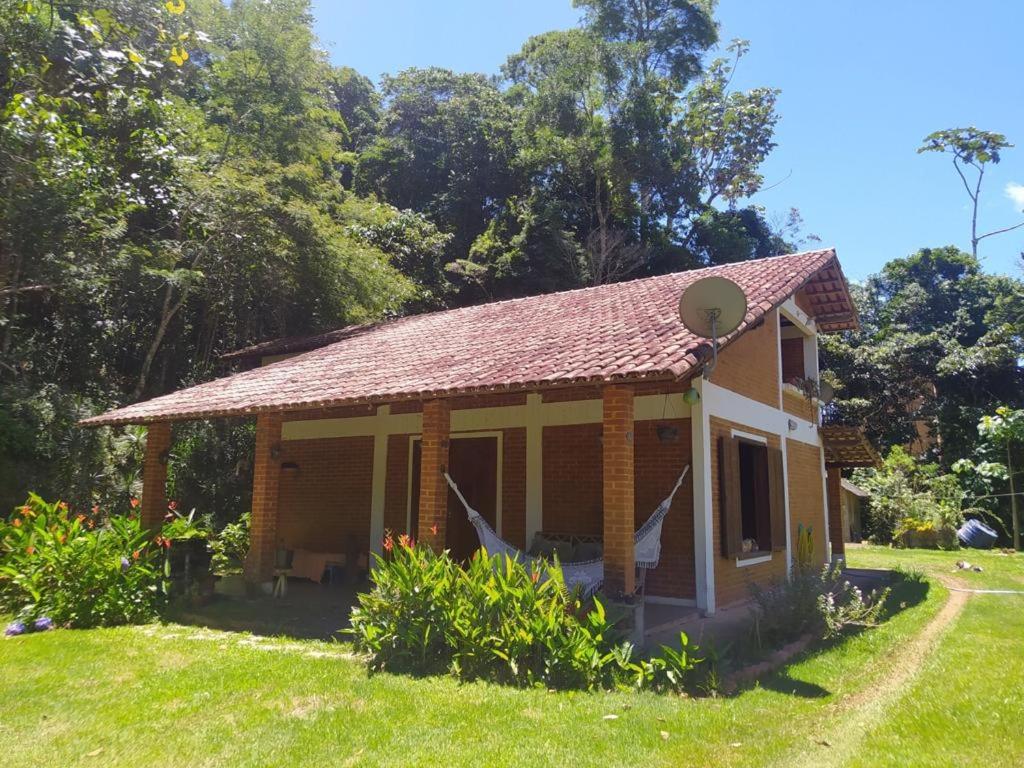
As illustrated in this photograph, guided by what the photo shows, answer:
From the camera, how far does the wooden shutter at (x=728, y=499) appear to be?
8.46 m

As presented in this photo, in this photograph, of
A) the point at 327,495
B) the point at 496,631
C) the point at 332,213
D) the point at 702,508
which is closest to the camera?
the point at 496,631

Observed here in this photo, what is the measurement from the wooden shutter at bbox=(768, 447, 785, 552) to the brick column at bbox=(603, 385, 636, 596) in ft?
14.3

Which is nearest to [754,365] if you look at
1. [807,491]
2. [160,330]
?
[807,491]

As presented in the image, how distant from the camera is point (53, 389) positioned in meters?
12.4

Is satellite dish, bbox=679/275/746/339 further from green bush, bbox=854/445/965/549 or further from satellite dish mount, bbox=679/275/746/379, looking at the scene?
green bush, bbox=854/445/965/549

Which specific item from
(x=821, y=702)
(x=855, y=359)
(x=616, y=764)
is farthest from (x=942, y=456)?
(x=616, y=764)

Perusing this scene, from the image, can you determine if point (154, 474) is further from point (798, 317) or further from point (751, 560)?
point (798, 317)

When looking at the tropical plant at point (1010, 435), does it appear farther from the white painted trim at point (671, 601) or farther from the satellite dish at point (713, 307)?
the satellite dish at point (713, 307)

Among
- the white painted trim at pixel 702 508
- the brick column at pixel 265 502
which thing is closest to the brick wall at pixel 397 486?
the brick column at pixel 265 502

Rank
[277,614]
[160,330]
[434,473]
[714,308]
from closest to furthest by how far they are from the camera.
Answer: [714,308] → [434,473] → [277,614] → [160,330]

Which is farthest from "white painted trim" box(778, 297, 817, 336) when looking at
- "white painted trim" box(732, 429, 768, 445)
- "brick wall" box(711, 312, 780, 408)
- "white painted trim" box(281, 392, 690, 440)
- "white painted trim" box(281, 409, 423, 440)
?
"white painted trim" box(281, 409, 423, 440)

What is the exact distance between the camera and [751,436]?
9.70m

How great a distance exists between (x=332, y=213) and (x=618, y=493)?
14967 mm

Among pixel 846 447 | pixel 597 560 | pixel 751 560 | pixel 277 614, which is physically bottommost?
pixel 277 614
